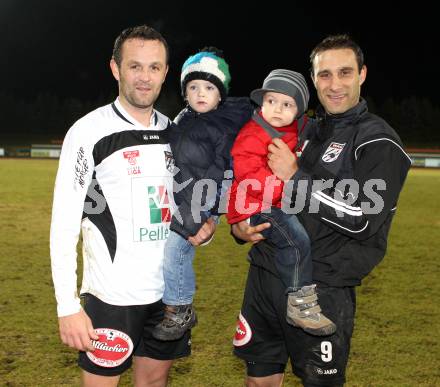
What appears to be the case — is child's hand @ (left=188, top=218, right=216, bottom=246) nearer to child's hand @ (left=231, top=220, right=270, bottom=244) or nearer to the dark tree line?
child's hand @ (left=231, top=220, right=270, bottom=244)

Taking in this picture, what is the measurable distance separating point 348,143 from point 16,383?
2972 millimetres

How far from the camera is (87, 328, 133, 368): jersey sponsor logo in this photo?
8.48ft

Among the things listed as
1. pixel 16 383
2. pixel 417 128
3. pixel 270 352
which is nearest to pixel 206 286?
pixel 16 383

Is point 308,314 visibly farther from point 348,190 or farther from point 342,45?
point 342,45

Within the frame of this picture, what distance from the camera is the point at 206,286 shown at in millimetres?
6414

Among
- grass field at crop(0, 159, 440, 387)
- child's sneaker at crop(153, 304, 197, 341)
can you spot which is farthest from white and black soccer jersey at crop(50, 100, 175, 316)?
grass field at crop(0, 159, 440, 387)

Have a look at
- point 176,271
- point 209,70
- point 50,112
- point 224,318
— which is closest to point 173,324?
point 176,271

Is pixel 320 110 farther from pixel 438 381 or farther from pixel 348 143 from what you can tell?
pixel 438 381

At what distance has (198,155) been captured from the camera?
2711 mm

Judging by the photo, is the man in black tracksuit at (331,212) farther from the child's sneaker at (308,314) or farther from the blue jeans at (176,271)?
the blue jeans at (176,271)

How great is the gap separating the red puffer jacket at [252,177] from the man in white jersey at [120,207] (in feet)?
1.00

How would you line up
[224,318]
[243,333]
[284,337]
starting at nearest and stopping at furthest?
[284,337] < [243,333] < [224,318]

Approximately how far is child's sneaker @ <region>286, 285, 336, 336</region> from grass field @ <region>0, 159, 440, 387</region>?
1.62 meters

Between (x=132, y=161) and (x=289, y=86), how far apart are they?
0.88 metres
